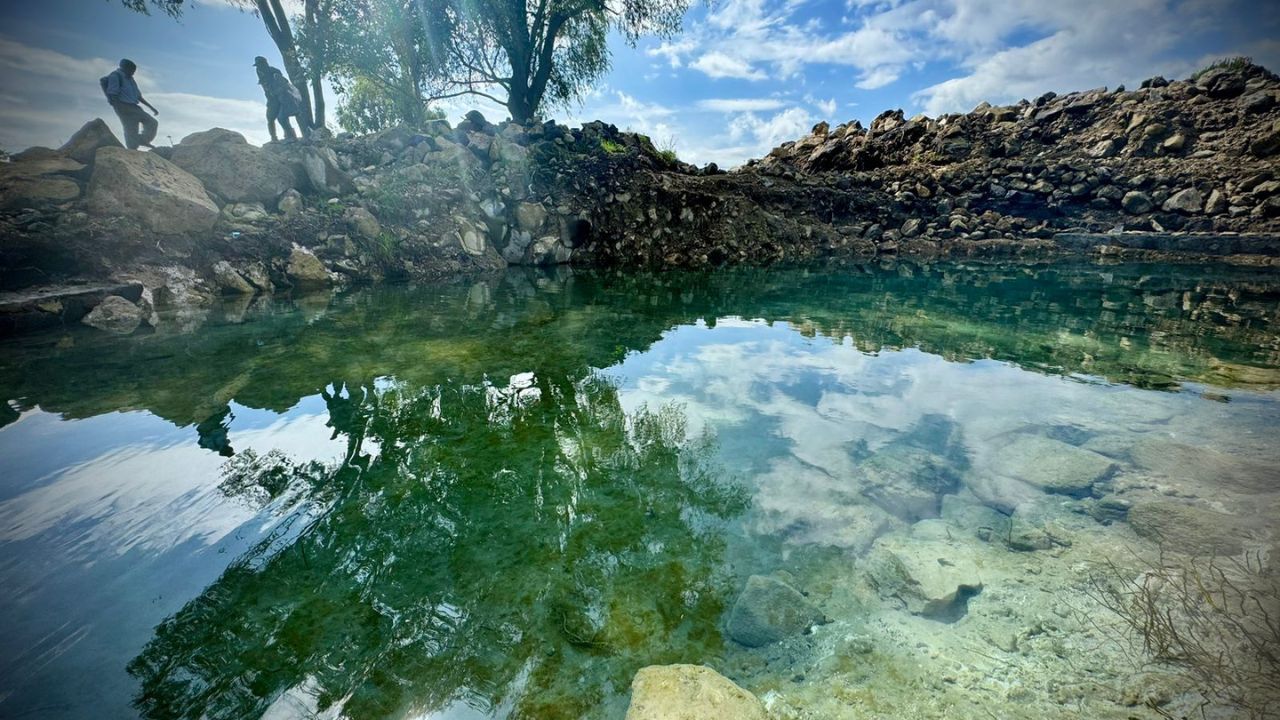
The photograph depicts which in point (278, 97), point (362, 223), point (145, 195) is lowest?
point (362, 223)

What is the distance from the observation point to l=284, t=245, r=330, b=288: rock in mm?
11539

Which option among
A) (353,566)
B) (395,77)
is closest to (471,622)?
(353,566)

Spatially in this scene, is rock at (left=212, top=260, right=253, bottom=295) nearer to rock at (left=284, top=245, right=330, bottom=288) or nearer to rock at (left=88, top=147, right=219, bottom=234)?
rock at (left=284, top=245, right=330, bottom=288)

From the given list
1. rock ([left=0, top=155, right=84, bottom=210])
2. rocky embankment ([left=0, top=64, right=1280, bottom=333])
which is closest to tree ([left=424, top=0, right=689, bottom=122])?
rocky embankment ([left=0, top=64, right=1280, bottom=333])

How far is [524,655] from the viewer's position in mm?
2168

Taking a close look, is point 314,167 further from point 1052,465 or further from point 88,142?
point 1052,465

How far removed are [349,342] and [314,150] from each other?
400 inches

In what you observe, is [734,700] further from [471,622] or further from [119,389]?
[119,389]

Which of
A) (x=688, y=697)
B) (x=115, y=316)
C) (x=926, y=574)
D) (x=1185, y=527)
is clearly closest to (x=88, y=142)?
(x=115, y=316)

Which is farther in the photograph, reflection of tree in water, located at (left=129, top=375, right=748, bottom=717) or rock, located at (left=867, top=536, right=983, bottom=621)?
rock, located at (left=867, top=536, right=983, bottom=621)

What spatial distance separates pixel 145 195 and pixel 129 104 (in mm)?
3264

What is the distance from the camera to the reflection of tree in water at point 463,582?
6.70 ft

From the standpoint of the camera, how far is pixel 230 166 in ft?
40.0

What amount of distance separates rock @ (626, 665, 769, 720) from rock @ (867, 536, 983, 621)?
109 cm
